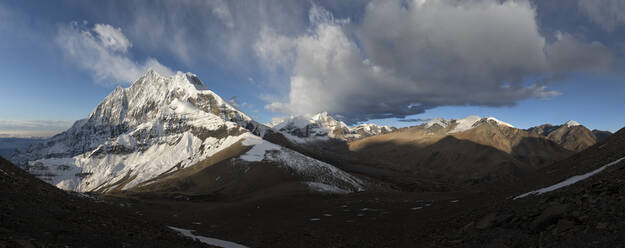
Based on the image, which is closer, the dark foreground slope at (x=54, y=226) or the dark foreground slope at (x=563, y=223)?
the dark foreground slope at (x=563, y=223)

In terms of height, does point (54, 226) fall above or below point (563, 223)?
below

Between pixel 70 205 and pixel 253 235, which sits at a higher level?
pixel 70 205

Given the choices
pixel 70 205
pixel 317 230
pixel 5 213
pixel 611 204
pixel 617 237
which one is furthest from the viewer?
pixel 317 230

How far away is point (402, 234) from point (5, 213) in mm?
29188

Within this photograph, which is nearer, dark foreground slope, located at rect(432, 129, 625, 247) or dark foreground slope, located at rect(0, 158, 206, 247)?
dark foreground slope, located at rect(432, 129, 625, 247)

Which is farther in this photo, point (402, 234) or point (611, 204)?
point (402, 234)

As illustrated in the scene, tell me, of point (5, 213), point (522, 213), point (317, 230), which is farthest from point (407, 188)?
point (5, 213)

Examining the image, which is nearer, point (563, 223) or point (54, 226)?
point (563, 223)

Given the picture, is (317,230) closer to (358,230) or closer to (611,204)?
(358,230)

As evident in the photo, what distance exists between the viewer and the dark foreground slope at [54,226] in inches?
515

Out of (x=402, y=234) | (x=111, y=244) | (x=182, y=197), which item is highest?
(x=111, y=244)

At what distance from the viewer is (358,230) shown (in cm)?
3566

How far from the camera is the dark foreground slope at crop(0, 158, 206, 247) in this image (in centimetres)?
1307

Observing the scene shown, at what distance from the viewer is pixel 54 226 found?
15.4 meters
